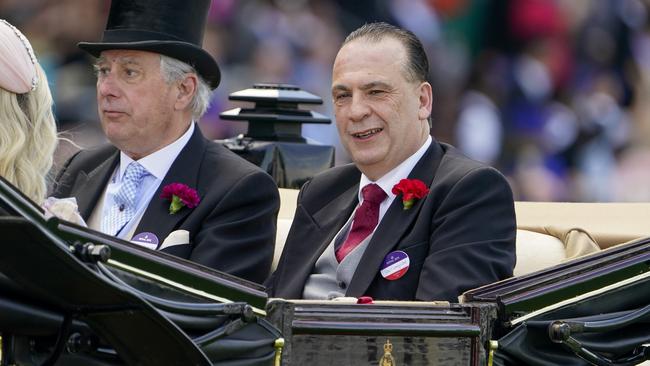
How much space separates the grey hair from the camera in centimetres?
398

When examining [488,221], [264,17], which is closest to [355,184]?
[488,221]

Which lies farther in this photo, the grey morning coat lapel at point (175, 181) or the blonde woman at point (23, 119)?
the grey morning coat lapel at point (175, 181)

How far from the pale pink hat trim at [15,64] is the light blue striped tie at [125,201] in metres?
0.75

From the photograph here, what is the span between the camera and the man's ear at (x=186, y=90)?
A: 13.2 ft

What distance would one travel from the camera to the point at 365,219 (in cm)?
361

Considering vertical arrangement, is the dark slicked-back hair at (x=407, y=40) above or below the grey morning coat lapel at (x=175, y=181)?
above

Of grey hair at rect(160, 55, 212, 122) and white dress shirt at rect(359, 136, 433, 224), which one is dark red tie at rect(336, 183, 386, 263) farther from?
grey hair at rect(160, 55, 212, 122)

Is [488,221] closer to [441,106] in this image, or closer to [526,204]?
[526,204]

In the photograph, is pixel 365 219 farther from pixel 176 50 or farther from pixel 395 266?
pixel 176 50

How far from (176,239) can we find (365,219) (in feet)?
1.69

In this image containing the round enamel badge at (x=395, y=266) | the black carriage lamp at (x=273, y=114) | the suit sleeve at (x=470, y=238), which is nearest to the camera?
the suit sleeve at (x=470, y=238)

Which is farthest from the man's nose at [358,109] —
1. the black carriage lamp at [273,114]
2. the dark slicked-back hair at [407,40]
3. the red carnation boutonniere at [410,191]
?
the black carriage lamp at [273,114]

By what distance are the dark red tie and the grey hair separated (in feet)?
2.22

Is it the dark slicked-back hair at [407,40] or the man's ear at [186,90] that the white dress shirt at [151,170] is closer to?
the man's ear at [186,90]
